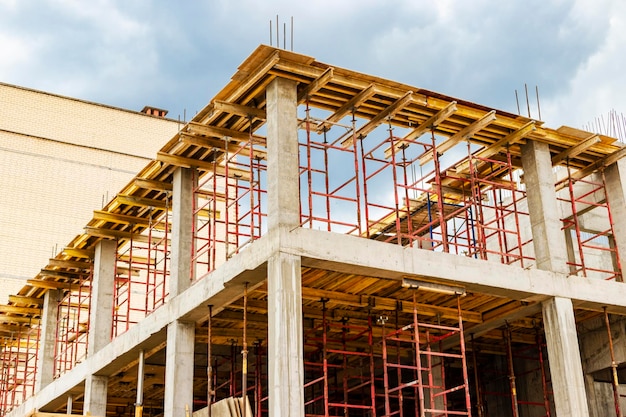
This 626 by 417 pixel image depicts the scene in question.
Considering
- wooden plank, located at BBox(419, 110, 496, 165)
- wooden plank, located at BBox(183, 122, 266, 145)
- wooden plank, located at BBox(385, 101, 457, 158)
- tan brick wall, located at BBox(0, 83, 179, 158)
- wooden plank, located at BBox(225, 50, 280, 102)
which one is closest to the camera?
wooden plank, located at BBox(225, 50, 280, 102)

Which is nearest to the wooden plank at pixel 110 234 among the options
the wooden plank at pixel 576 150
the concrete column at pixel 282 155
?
the concrete column at pixel 282 155

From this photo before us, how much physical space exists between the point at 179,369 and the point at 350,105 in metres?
6.26

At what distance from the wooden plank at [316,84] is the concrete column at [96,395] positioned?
969 centimetres

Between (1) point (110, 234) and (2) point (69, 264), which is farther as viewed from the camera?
(2) point (69, 264)

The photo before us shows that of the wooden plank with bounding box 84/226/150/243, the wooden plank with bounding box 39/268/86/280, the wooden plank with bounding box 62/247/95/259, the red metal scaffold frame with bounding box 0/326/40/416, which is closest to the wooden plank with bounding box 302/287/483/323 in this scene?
the wooden plank with bounding box 84/226/150/243

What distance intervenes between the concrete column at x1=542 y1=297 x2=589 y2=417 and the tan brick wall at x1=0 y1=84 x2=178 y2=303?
21762 mm

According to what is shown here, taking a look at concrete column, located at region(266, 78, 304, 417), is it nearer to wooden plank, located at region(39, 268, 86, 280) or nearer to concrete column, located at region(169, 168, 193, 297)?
concrete column, located at region(169, 168, 193, 297)

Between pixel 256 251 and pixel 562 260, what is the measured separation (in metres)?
6.91

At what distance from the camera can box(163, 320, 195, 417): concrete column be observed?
59.0ft

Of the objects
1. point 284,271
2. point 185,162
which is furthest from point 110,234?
point 284,271

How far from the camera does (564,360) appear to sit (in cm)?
1781

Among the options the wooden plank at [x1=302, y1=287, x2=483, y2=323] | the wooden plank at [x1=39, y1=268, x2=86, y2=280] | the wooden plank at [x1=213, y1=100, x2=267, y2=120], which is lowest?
the wooden plank at [x1=302, y1=287, x2=483, y2=323]

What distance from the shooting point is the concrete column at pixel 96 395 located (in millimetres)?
22031

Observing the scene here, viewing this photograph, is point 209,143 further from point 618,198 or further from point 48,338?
point 48,338
